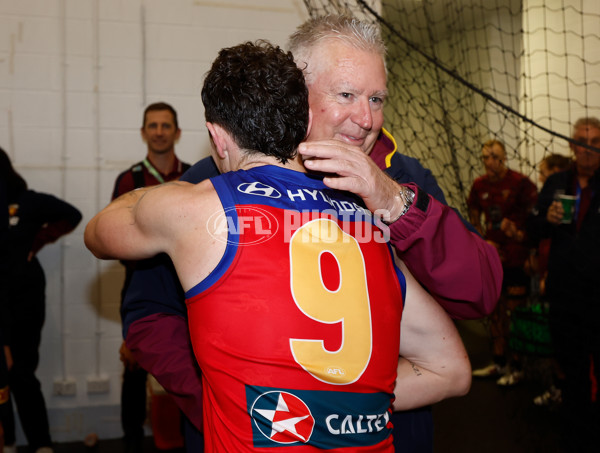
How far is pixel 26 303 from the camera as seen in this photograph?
3.23 meters

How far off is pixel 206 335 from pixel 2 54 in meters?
3.27

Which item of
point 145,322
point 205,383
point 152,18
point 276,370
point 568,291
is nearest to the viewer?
point 276,370

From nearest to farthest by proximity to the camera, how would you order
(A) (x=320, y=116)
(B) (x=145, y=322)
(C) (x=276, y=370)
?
(C) (x=276, y=370)
(B) (x=145, y=322)
(A) (x=320, y=116)

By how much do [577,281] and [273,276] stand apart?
287 centimetres

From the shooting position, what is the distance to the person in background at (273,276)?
95 centimetres

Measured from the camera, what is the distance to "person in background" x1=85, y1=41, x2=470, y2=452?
0.95 m

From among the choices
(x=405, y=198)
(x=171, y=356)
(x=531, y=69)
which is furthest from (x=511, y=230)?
(x=171, y=356)

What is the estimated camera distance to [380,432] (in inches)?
41.5

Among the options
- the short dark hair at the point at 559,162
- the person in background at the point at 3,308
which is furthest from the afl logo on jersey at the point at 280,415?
the short dark hair at the point at 559,162

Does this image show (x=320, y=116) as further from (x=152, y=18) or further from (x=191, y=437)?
(x=152, y=18)

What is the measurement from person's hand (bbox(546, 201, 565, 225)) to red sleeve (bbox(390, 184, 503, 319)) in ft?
7.39

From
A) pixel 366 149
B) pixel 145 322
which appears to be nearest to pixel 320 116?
pixel 366 149

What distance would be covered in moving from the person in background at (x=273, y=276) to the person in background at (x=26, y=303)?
Result: 2.39m

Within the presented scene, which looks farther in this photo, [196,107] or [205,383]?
[196,107]
